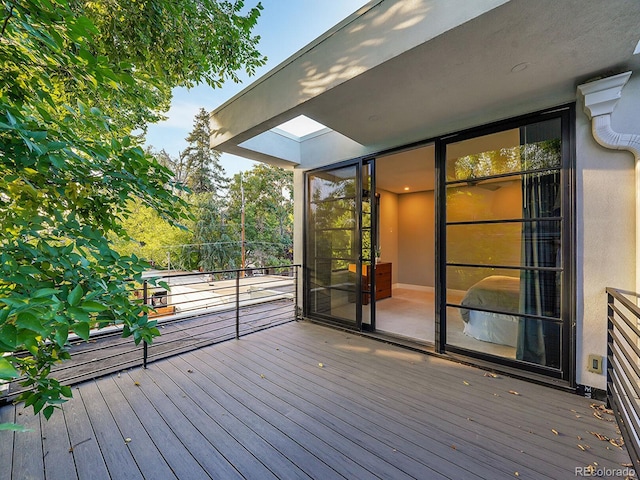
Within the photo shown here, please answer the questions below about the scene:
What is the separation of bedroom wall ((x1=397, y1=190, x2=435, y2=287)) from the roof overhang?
421 centimetres

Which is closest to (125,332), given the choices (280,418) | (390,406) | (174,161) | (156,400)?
(280,418)

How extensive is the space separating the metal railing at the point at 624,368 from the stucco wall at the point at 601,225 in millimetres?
77

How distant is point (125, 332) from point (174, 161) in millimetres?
19865

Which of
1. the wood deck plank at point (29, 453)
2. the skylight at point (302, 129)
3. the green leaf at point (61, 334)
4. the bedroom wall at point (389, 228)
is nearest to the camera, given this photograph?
the green leaf at point (61, 334)

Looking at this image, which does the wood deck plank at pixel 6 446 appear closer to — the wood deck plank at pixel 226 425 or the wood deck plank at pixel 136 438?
the wood deck plank at pixel 136 438

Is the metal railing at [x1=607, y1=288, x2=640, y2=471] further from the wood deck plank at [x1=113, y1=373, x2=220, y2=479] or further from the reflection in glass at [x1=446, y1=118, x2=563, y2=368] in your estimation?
the wood deck plank at [x1=113, y1=373, x2=220, y2=479]

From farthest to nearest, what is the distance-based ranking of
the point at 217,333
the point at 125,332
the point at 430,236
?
the point at 430,236
the point at 217,333
the point at 125,332

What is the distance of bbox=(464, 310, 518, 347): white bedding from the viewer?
2689 millimetres

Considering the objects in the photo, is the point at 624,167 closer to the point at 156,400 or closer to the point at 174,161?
the point at 156,400

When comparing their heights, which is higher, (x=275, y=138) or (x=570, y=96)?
(x=275, y=138)

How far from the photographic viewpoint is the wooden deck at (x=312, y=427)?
1562mm

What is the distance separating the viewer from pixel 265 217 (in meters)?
16.0

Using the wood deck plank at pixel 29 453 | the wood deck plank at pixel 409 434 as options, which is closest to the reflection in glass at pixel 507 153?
the wood deck plank at pixel 409 434

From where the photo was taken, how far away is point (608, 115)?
211 centimetres
